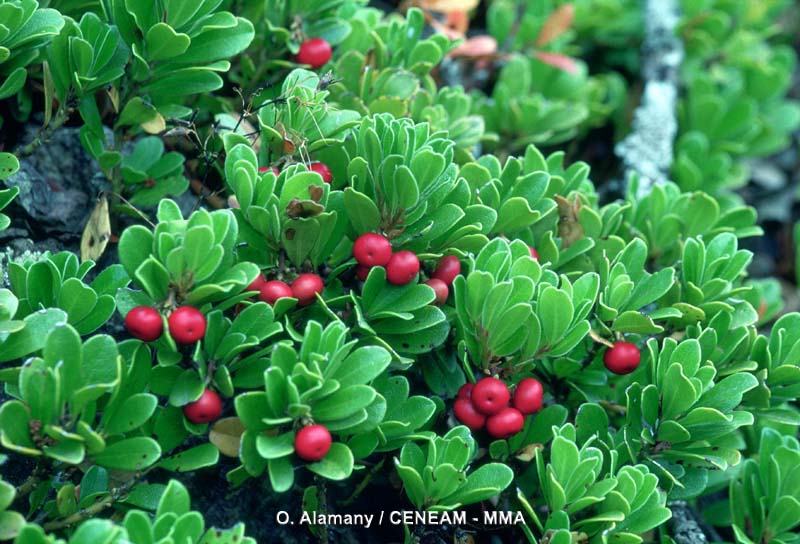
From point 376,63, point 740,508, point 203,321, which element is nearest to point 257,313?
point 203,321

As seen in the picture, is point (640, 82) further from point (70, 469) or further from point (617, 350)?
point (70, 469)

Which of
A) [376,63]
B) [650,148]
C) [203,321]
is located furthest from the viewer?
[650,148]

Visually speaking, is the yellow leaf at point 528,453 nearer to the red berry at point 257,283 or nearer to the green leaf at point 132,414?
the red berry at point 257,283

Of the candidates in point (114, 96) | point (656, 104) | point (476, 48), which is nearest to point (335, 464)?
point (114, 96)

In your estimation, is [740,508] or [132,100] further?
[740,508]

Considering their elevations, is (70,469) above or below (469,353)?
below

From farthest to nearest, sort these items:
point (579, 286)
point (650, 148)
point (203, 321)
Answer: point (650, 148), point (579, 286), point (203, 321)

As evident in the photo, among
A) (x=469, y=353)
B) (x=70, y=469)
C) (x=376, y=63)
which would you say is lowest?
(x=70, y=469)

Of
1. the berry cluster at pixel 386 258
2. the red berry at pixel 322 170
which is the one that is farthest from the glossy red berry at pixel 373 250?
the red berry at pixel 322 170
